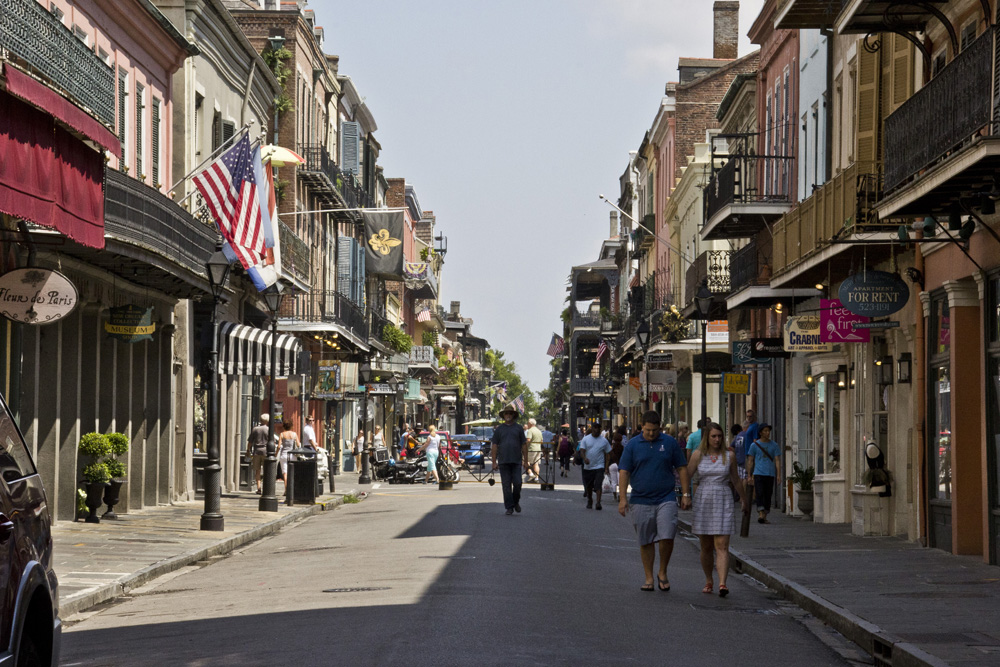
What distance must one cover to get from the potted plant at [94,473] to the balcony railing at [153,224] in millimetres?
2851

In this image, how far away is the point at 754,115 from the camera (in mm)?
37031

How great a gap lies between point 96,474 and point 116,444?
0.65 metres

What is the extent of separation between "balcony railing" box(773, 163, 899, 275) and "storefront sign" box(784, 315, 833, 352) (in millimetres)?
923

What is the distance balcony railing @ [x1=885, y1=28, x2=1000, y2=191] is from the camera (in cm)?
1462

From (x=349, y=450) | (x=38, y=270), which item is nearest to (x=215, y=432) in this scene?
(x=38, y=270)

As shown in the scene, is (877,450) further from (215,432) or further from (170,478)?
(170,478)

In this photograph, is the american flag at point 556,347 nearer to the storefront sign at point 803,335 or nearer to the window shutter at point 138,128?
the window shutter at point 138,128

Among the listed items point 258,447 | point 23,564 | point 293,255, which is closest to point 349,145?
point 293,255

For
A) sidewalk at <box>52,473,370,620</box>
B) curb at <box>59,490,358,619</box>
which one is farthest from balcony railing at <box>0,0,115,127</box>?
curb at <box>59,490,358,619</box>

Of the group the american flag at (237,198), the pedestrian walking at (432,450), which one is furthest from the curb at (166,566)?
the pedestrian walking at (432,450)

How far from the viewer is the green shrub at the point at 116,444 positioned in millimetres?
Result: 22625

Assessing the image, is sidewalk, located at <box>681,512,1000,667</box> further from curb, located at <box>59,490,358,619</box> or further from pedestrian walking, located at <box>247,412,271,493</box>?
pedestrian walking, located at <box>247,412,271,493</box>

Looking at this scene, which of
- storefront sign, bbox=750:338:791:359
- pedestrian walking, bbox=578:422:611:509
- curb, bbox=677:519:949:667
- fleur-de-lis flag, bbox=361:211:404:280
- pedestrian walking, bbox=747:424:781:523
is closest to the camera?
curb, bbox=677:519:949:667

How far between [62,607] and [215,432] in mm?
9454
